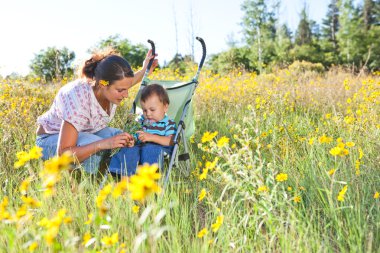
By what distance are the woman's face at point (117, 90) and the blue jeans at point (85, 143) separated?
35cm

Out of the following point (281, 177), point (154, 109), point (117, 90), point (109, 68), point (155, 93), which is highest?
point (109, 68)

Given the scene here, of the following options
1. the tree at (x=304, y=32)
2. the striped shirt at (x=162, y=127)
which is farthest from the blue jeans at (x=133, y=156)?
the tree at (x=304, y=32)

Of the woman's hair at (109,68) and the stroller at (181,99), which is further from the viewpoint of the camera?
the stroller at (181,99)

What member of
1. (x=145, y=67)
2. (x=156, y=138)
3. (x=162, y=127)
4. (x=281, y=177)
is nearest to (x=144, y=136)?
(x=156, y=138)

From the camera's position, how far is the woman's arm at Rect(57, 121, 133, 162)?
2947 mm

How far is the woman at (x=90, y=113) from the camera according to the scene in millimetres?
3010

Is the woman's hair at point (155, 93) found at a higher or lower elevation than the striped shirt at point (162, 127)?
higher

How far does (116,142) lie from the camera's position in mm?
2930

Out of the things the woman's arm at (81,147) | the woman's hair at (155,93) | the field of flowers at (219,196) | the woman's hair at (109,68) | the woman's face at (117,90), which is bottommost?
the field of flowers at (219,196)

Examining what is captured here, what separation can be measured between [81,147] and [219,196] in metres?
1.07

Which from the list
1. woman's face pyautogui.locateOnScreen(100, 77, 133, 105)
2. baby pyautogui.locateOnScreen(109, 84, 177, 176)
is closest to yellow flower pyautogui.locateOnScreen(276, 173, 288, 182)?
baby pyautogui.locateOnScreen(109, 84, 177, 176)

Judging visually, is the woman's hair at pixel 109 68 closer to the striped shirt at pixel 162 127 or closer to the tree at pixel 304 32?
the striped shirt at pixel 162 127

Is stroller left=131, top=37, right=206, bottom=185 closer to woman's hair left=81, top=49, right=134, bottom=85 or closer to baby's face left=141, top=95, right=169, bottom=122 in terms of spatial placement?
baby's face left=141, top=95, right=169, bottom=122

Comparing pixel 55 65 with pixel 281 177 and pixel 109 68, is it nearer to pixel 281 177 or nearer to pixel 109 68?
pixel 109 68
